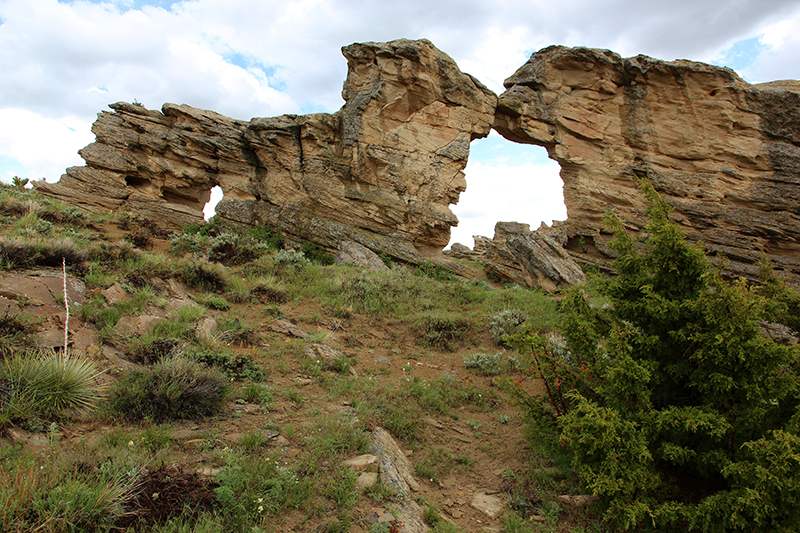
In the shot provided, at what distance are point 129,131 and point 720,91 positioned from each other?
27333 millimetres

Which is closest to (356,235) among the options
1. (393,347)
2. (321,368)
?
(393,347)

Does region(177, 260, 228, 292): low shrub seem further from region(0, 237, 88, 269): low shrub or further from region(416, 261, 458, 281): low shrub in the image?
region(416, 261, 458, 281): low shrub

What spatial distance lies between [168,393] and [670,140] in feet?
73.8

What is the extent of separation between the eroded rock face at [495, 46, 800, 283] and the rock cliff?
2.4 inches

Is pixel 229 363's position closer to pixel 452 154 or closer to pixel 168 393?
pixel 168 393

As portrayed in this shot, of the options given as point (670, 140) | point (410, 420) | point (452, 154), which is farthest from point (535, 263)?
point (410, 420)

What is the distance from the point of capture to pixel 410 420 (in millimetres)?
5984

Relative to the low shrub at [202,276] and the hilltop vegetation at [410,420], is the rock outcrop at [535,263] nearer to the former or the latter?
the hilltop vegetation at [410,420]

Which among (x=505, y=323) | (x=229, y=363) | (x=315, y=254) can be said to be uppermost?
(x=315, y=254)

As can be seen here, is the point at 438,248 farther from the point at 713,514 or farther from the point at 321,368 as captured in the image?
the point at 713,514

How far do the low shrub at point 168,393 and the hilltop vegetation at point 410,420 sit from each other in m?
0.02

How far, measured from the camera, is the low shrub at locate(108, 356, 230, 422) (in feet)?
14.9

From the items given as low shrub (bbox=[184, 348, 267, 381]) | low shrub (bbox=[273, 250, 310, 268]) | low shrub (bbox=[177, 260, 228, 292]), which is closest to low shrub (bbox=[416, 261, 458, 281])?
low shrub (bbox=[273, 250, 310, 268])

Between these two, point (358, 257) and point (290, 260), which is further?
point (358, 257)
